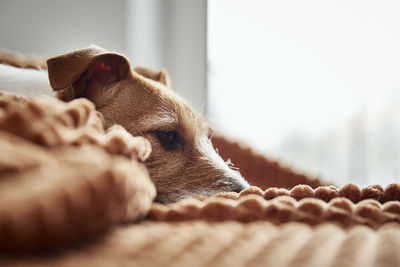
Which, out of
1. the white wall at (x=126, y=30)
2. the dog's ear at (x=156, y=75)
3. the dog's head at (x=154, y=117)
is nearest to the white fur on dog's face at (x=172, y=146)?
the dog's head at (x=154, y=117)

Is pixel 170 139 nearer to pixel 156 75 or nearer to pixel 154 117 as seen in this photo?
pixel 154 117

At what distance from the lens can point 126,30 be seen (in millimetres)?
2611

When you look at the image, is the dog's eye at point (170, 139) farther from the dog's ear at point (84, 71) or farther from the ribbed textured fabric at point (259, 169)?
the ribbed textured fabric at point (259, 169)

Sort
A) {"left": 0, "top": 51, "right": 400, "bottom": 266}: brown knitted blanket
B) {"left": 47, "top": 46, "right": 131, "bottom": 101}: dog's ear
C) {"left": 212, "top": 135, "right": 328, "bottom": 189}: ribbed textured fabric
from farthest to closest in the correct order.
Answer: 1. {"left": 212, "top": 135, "right": 328, "bottom": 189}: ribbed textured fabric
2. {"left": 47, "top": 46, "right": 131, "bottom": 101}: dog's ear
3. {"left": 0, "top": 51, "right": 400, "bottom": 266}: brown knitted blanket

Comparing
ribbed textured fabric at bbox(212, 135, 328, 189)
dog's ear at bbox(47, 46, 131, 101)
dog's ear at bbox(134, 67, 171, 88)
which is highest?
dog's ear at bbox(47, 46, 131, 101)

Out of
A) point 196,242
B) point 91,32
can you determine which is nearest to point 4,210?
point 196,242

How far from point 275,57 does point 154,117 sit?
6.39ft

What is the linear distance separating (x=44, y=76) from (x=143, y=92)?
1.31ft

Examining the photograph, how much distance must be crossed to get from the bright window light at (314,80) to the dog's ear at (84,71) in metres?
0.90

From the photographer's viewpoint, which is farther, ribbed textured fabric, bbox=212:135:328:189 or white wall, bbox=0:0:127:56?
white wall, bbox=0:0:127:56

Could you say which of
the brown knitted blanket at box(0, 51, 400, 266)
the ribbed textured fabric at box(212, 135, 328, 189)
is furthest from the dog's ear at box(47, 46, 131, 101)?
the ribbed textured fabric at box(212, 135, 328, 189)

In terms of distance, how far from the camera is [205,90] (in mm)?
3020

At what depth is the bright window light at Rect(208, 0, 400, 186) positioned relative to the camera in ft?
7.31

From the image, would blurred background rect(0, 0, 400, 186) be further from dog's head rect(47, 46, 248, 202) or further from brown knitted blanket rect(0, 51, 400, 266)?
brown knitted blanket rect(0, 51, 400, 266)
